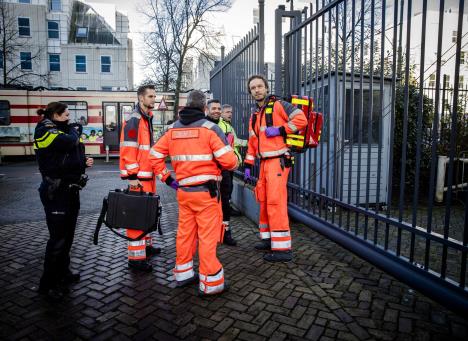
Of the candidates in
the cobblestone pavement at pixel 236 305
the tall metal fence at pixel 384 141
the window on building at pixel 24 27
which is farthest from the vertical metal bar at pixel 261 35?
the window on building at pixel 24 27

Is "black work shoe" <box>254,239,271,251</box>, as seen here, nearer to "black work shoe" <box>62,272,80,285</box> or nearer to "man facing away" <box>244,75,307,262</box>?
"man facing away" <box>244,75,307,262</box>

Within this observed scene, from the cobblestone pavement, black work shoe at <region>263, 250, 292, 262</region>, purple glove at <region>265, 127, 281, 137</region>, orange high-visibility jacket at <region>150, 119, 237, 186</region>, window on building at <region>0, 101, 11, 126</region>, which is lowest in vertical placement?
the cobblestone pavement

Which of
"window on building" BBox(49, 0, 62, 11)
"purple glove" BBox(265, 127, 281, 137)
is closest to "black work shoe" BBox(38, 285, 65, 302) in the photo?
"purple glove" BBox(265, 127, 281, 137)

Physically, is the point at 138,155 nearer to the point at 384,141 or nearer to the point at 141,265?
the point at 141,265

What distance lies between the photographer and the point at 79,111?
664 inches

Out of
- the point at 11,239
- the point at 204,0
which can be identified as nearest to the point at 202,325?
the point at 11,239

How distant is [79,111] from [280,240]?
1528 cm

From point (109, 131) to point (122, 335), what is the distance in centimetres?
1568

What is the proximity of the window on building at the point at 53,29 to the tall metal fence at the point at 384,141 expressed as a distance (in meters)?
27.6

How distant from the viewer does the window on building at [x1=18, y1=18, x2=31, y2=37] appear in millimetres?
30688

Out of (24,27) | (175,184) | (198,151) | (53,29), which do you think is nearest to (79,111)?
(175,184)

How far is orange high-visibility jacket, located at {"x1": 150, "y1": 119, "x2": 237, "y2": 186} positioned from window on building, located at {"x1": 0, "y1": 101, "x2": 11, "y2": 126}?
16160 mm

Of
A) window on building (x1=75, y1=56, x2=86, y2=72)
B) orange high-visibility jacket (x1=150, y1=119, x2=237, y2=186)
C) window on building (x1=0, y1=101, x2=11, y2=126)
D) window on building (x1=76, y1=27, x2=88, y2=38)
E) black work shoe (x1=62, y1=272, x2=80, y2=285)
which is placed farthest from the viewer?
window on building (x1=76, y1=27, x2=88, y2=38)

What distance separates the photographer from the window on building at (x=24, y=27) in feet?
101
